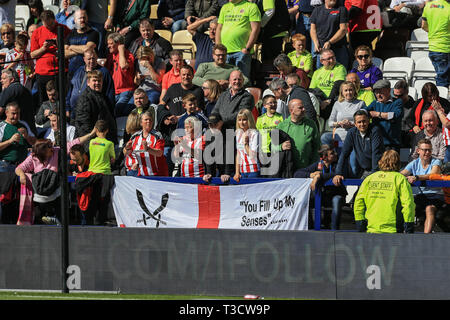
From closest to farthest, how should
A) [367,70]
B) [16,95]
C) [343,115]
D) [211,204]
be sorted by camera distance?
[211,204] → [343,115] → [367,70] → [16,95]

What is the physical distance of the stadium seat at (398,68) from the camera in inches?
638

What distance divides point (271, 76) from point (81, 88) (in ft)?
10.1

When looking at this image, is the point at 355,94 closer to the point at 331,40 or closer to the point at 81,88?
the point at 331,40

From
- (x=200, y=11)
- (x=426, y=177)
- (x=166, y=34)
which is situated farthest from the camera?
(x=166, y=34)

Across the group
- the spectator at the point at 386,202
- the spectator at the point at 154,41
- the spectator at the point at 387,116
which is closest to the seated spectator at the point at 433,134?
the spectator at the point at 387,116

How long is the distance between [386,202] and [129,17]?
7848mm

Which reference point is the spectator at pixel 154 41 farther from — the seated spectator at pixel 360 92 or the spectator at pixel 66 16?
the seated spectator at pixel 360 92

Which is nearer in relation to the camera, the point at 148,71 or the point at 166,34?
the point at 148,71

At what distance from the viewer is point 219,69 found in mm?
15492

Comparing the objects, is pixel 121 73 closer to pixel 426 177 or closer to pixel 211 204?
pixel 211 204

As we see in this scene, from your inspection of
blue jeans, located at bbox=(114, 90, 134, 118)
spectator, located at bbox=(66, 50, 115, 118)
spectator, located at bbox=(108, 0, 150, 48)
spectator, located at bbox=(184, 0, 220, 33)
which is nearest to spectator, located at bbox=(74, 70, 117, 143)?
spectator, located at bbox=(66, 50, 115, 118)

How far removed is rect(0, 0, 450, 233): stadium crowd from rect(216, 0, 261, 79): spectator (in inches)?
0.9

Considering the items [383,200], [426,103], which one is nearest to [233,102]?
[426,103]

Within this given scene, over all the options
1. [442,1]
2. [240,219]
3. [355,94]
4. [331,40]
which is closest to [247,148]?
[240,219]
